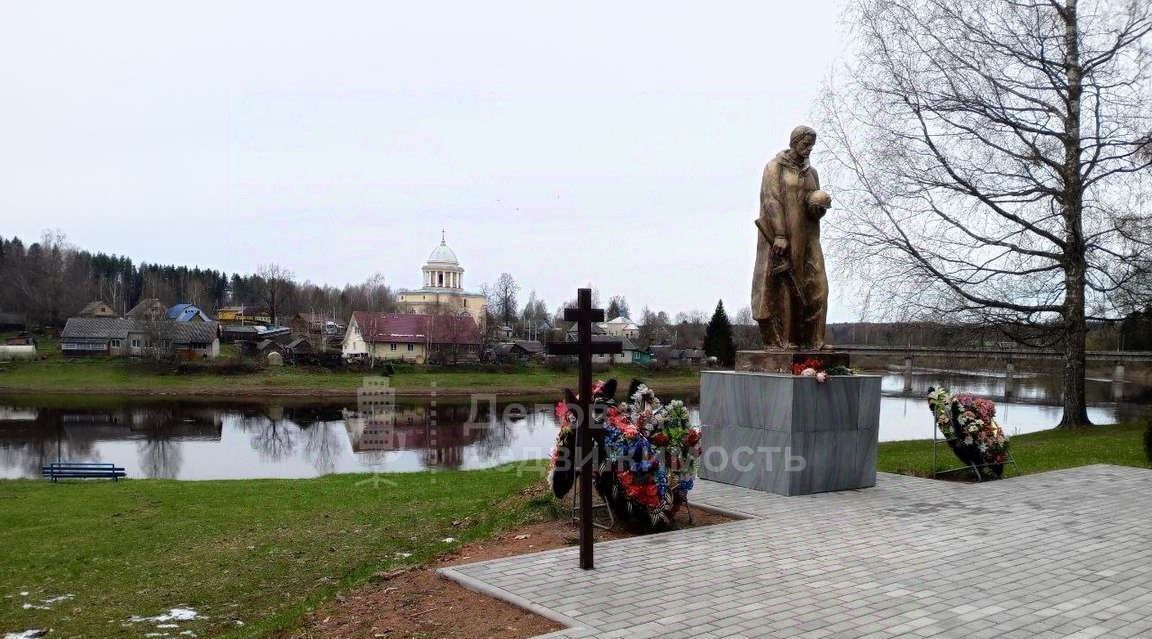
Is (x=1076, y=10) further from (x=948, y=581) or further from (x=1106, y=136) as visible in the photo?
(x=948, y=581)

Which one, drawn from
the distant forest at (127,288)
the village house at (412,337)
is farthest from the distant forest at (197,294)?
the village house at (412,337)

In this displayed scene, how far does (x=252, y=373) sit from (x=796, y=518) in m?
45.4

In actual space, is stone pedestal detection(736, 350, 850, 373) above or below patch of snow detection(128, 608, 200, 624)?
above

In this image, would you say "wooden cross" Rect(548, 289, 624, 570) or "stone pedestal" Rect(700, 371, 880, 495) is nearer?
"wooden cross" Rect(548, 289, 624, 570)

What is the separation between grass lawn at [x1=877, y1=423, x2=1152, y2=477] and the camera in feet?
39.4

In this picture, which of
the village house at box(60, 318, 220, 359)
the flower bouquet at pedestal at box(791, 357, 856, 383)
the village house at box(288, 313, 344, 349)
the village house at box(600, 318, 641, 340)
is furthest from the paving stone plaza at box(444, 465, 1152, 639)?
the village house at box(600, 318, 641, 340)

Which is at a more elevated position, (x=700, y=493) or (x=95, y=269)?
(x=95, y=269)

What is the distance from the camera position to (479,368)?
A: 53062mm

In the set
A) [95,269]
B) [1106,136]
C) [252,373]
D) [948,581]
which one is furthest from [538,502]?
[95,269]

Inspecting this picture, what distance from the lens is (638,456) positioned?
7.37m

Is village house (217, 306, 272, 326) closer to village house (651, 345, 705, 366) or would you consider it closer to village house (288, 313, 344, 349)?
village house (288, 313, 344, 349)

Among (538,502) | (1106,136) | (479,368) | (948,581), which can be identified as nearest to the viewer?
(948,581)

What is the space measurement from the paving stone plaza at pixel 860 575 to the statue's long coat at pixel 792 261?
83.8 inches

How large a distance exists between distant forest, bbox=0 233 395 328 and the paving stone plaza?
85.3 metres
